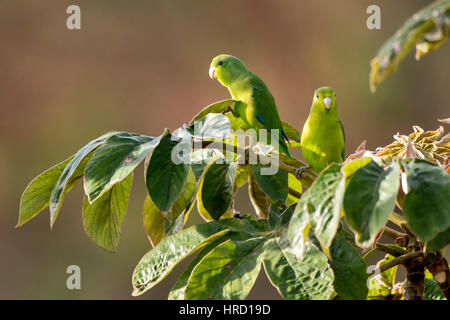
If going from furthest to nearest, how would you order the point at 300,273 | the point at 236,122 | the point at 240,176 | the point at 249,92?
the point at 249,92
the point at 236,122
the point at 240,176
the point at 300,273

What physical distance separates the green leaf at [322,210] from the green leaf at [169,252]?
13cm

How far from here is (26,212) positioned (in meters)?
0.59

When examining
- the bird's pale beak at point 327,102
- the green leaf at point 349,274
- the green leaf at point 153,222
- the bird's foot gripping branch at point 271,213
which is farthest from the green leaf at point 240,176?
the bird's pale beak at point 327,102

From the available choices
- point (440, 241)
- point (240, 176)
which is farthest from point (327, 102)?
point (440, 241)

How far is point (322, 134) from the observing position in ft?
3.22

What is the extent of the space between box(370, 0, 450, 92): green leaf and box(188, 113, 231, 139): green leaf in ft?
0.59

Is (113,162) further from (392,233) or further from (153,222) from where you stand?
(392,233)

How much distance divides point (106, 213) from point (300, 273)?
25cm

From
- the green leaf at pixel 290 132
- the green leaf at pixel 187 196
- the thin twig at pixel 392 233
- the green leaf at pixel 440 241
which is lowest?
the thin twig at pixel 392 233

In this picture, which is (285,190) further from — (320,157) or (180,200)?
(320,157)

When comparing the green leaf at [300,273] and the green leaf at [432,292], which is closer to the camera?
the green leaf at [300,273]

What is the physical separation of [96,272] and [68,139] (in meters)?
0.82

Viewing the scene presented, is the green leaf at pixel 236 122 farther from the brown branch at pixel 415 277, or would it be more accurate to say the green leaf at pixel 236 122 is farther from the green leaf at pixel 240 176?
the brown branch at pixel 415 277

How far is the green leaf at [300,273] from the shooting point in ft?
1.52
